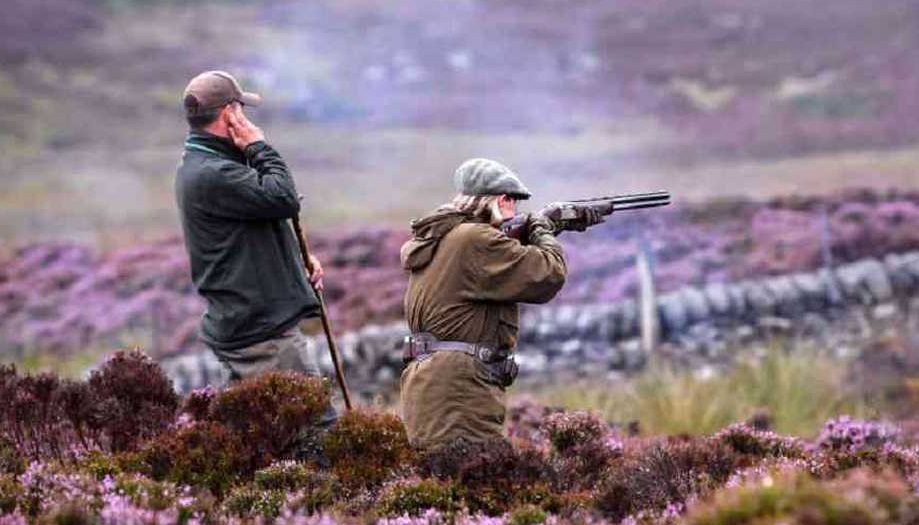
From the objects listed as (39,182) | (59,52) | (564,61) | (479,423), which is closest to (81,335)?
(39,182)

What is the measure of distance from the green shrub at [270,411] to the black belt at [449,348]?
75 cm

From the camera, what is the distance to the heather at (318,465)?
27.7ft

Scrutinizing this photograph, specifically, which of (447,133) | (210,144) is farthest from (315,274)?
(447,133)

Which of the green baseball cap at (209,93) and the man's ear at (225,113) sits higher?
the green baseball cap at (209,93)

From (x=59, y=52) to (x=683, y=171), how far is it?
374 inches

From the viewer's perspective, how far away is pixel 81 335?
71.9 ft

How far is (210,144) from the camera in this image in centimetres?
1025

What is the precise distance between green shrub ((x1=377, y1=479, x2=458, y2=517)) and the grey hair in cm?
151

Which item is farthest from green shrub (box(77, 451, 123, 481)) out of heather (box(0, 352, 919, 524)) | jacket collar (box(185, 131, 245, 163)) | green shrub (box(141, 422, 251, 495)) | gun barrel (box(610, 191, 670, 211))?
gun barrel (box(610, 191, 670, 211))

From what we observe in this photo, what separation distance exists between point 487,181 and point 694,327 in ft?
33.6

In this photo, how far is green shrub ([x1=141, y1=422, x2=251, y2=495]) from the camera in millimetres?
9516

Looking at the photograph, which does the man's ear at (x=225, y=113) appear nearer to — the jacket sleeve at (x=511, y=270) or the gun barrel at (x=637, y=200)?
the jacket sleeve at (x=511, y=270)

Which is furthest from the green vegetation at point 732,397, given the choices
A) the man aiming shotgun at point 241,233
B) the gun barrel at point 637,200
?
the man aiming shotgun at point 241,233

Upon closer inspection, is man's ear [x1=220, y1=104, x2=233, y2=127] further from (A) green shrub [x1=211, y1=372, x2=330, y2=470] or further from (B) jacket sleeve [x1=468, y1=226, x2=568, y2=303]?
(B) jacket sleeve [x1=468, y1=226, x2=568, y2=303]
